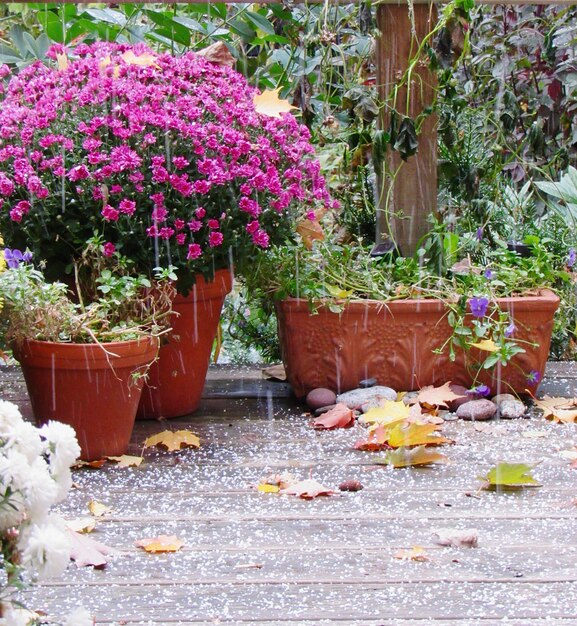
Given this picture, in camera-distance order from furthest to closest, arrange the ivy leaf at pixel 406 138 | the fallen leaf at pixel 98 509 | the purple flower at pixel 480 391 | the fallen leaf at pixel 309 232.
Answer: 1. the ivy leaf at pixel 406 138
2. the fallen leaf at pixel 309 232
3. the purple flower at pixel 480 391
4. the fallen leaf at pixel 98 509

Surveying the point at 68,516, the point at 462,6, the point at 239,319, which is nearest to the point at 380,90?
the point at 462,6

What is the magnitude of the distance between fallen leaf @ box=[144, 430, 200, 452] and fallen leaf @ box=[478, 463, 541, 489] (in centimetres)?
84

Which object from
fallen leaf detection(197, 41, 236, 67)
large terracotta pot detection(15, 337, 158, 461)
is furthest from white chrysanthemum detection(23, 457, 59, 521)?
fallen leaf detection(197, 41, 236, 67)

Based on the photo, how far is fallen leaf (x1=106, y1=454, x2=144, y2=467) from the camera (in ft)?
8.53

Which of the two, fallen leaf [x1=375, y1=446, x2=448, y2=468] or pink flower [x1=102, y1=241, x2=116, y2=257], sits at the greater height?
pink flower [x1=102, y1=241, x2=116, y2=257]

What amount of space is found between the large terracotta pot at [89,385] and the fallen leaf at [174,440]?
0.14 metres

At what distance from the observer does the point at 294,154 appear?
299 centimetres

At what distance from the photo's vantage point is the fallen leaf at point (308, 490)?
7.68ft

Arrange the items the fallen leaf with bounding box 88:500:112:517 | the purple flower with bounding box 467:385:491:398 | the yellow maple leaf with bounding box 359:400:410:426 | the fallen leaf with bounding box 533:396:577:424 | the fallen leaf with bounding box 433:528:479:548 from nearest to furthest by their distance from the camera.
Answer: the fallen leaf with bounding box 433:528:479:548, the fallen leaf with bounding box 88:500:112:517, the yellow maple leaf with bounding box 359:400:410:426, the fallen leaf with bounding box 533:396:577:424, the purple flower with bounding box 467:385:491:398

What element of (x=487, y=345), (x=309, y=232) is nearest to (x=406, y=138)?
(x=309, y=232)

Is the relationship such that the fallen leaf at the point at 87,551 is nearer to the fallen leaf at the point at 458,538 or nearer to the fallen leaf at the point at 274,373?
the fallen leaf at the point at 458,538

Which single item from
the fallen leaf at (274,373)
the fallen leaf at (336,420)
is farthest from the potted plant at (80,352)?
the fallen leaf at (274,373)

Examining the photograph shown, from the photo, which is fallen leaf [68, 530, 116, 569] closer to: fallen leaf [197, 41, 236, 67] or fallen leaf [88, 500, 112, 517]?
fallen leaf [88, 500, 112, 517]

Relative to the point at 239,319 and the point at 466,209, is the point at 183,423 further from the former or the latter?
the point at 466,209
